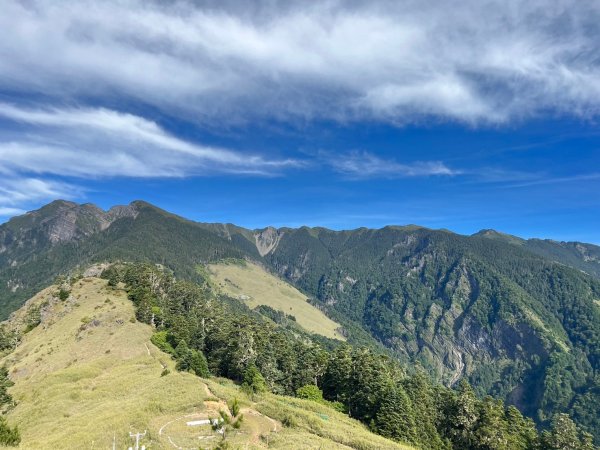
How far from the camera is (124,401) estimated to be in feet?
194

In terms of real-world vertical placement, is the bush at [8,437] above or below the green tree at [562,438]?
above

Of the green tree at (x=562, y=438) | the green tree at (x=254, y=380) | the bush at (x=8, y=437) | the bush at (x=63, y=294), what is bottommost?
the green tree at (x=562, y=438)

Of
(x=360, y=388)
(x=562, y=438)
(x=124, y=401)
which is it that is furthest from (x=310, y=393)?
(x=562, y=438)

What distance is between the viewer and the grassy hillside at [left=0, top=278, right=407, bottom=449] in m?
46.5

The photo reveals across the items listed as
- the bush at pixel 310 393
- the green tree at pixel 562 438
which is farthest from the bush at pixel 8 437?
the green tree at pixel 562 438

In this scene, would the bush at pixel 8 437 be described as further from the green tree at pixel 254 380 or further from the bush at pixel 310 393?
the bush at pixel 310 393

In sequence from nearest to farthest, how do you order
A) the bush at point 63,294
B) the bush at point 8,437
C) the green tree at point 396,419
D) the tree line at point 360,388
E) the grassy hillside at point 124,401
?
the bush at point 8,437 < the grassy hillside at point 124,401 < the green tree at point 396,419 < the tree line at point 360,388 < the bush at point 63,294

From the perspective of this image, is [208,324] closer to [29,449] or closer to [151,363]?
[151,363]

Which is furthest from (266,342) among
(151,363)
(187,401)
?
(187,401)

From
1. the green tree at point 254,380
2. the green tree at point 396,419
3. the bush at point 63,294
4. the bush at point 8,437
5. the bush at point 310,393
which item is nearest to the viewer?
the bush at point 8,437

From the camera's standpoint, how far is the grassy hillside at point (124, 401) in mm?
46500

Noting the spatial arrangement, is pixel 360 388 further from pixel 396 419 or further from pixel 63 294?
pixel 63 294

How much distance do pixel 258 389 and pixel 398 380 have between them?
39.0 m

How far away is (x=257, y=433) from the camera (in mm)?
49312
